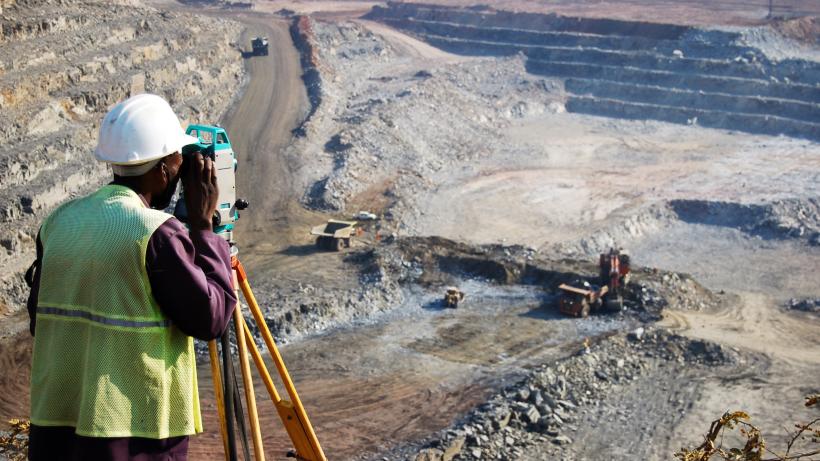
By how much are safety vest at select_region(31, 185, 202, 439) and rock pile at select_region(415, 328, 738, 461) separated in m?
8.94

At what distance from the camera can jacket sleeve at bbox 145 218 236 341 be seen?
289 cm

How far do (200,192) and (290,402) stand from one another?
1287 mm

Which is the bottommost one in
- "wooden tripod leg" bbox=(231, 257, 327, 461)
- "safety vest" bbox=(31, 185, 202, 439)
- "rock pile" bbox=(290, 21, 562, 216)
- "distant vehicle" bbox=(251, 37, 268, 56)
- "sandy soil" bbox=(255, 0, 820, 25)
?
"rock pile" bbox=(290, 21, 562, 216)

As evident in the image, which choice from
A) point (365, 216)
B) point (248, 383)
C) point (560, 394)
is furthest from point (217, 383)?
point (365, 216)

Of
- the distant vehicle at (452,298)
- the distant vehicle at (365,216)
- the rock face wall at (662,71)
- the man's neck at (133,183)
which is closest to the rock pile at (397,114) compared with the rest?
the distant vehicle at (365,216)

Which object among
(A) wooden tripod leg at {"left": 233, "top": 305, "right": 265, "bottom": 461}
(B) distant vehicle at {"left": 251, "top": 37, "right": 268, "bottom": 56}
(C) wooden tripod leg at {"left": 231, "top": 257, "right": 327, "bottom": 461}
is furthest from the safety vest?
(B) distant vehicle at {"left": 251, "top": 37, "right": 268, "bottom": 56}

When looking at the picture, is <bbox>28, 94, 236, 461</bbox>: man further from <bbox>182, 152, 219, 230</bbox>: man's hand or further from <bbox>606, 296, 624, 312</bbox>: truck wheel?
<bbox>606, 296, 624, 312</bbox>: truck wheel

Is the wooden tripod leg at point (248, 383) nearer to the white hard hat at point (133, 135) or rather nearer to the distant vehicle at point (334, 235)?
the white hard hat at point (133, 135)

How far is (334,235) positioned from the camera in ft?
70.9

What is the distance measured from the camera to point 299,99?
35156mm

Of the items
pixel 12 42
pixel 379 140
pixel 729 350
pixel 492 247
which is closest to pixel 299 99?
pixel 379 140

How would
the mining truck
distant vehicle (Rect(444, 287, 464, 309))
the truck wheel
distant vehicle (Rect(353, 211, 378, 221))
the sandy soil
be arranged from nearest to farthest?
the mining truck
the truck wheel
distant vehicle (Rect(444, 287, 464, 309))
distant vehicle (Rect(353, 211, 378, 221))
the sandy soil

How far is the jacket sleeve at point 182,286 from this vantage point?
9.49 feet

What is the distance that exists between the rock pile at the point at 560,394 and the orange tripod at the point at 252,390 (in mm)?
7807
